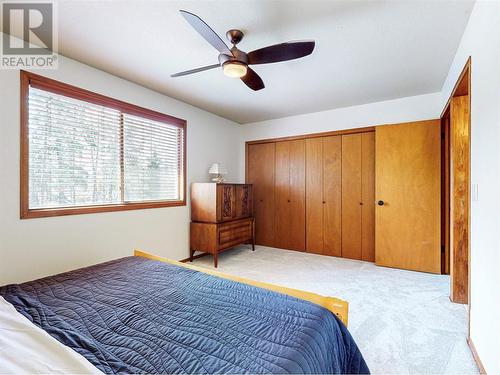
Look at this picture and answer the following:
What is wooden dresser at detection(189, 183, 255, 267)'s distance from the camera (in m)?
3.57

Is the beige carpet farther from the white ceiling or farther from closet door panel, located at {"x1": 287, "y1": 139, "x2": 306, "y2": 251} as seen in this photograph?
the white ceiling

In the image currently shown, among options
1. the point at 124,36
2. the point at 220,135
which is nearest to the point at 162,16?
the point at 124,36

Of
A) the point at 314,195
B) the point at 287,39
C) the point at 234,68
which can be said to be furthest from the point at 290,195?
the point at 234,68

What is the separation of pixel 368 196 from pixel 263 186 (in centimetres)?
191

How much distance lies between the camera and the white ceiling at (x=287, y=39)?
1745 mm

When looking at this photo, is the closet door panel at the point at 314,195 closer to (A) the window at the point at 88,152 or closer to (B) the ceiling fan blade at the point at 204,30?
(A) the window at the point at 88,152

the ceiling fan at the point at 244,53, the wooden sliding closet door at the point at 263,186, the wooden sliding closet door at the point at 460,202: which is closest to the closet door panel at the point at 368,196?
the wooden sliding closet door at the point at 460,202

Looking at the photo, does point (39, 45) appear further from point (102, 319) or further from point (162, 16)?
point (102, 319)

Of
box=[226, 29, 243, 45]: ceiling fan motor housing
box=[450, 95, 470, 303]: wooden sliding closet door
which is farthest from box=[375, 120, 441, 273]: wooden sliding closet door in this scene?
box=[226, 29, 243, 45]: ceiling fan motor housing

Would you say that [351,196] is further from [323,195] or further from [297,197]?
[297,197]

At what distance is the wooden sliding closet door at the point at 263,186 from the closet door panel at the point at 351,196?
4.35 ft

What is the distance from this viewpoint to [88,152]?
2625mm

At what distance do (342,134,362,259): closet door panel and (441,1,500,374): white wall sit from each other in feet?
6.99

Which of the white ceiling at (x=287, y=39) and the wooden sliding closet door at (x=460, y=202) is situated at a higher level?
the white ceiling at (x=287, y=39)
